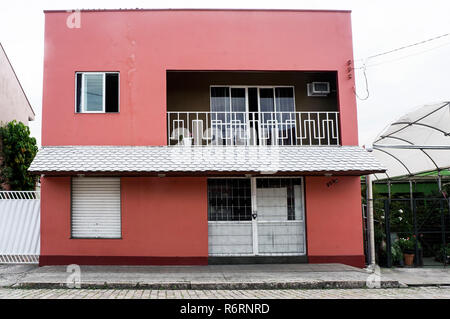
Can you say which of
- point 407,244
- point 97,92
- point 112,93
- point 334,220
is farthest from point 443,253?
point 97,92

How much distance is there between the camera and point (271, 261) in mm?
11883

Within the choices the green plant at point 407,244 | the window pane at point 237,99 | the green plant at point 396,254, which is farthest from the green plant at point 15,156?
the green plant at point 407,244

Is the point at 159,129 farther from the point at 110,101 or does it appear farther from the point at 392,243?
the point at 392,243

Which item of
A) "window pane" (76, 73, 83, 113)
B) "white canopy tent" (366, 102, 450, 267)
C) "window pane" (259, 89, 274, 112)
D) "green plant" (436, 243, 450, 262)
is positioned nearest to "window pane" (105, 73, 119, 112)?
"window pane" (76, 73, 83, 113)

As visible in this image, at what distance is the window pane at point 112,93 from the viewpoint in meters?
11.8

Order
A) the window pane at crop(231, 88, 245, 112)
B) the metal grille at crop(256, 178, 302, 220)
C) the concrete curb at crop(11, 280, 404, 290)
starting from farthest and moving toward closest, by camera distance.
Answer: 1. the window pane at crop(231, 88, 245, 112)
2. the metal grille at crop(256, 178, 302, 220)
3. the concrete curb at crop(11, 280, 404, 290)

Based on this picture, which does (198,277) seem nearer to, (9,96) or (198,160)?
(198,160)

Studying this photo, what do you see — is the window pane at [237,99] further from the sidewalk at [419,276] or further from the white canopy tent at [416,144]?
the sidewalk at [419,276]

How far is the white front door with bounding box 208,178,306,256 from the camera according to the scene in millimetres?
11930

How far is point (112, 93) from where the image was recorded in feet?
38.6

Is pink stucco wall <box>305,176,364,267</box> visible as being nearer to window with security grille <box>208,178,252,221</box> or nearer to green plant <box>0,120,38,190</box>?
window with security grille <box>208,178,252,221</box>

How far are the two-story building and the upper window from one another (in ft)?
0.09

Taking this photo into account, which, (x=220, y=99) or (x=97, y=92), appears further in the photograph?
(x=220, y=99)

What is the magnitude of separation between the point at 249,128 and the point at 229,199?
207 cm
